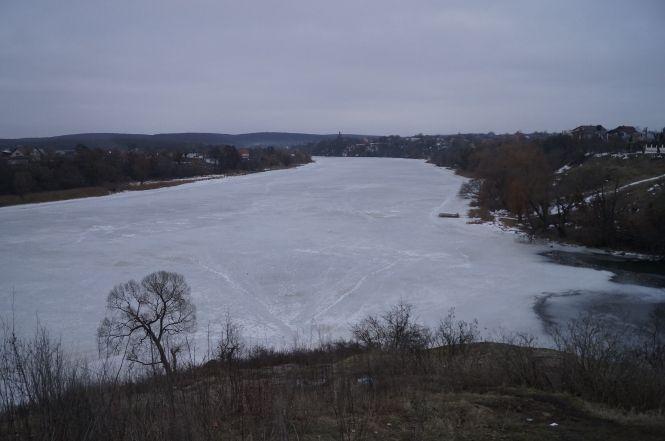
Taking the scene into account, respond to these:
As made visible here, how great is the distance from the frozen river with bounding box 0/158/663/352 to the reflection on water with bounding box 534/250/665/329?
15.2 inches

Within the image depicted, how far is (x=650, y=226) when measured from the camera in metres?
18.1

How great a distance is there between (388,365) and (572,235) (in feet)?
55.6

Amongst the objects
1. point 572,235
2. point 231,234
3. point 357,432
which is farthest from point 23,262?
point 572,235

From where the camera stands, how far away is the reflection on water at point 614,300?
11.2 m

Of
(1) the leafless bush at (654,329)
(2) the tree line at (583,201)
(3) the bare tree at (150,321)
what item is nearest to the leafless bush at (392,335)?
(3) the bare tree at (150,321)

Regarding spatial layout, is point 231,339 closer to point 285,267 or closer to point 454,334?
point 454,334

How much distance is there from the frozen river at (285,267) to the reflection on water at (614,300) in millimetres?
387

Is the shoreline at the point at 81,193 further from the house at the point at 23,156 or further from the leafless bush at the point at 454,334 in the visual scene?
the leafless bush at the point at 454,334

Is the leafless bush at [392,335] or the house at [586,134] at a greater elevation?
the house at [586,134]

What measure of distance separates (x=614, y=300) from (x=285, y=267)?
30.6 feet

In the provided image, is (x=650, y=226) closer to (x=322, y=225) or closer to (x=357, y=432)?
(x=322, y=225)

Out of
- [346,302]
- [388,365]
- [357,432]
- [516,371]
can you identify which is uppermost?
[357,432]

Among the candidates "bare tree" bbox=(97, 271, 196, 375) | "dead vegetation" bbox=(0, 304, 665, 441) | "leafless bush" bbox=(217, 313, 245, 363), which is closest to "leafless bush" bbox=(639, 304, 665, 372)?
"dead vegetation" bbox=(0, 304, 665, 441)

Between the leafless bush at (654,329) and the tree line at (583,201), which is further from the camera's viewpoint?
the tree line at (583,201)
